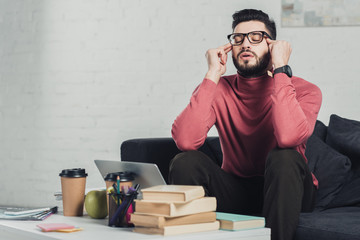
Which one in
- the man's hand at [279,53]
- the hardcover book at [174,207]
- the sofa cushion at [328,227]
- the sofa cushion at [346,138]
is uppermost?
the man's hand at [279,53]

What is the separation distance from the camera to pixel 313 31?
3645 mm

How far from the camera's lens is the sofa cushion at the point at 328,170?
89.1 inches

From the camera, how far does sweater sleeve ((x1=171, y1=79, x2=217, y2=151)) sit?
2139mm

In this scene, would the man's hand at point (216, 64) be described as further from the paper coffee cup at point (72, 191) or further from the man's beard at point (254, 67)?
the paper coffee cup at point (72, 191)

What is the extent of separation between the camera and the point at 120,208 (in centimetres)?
153

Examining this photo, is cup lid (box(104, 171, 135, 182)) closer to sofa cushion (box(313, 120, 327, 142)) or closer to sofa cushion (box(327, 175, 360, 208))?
sofa cushion (box(327, 175, 360, 208))

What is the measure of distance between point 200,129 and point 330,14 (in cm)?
190

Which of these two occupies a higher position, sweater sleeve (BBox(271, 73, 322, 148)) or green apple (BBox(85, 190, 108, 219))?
sweater sleeve (BBox(271, 73, 322, 148))

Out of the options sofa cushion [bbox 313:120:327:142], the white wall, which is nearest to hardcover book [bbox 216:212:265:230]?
sofa cushion [bbox 313:120:327:142]

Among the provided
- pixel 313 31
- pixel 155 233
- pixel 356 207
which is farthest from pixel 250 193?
pixel 313 31

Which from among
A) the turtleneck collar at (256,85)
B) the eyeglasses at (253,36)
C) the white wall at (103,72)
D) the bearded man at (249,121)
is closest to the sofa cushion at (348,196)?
the bearded man at (249,121)

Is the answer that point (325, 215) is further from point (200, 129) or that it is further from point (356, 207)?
point (200, 129)

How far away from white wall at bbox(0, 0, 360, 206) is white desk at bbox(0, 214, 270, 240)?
2311 millimetres

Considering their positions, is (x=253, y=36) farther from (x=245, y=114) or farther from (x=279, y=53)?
(x=245, y=114)
